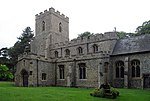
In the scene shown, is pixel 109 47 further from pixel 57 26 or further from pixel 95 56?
pixel 57 26

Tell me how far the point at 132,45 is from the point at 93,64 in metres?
6.41

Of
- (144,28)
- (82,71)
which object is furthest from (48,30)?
(144,28)

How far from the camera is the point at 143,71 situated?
96.6ft

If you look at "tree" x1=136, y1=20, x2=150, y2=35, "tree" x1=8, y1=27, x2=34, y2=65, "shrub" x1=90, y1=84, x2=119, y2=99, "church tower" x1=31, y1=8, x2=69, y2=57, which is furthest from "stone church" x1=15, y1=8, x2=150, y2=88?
"tree" x1=8, y1=27, x2=34, y2=65

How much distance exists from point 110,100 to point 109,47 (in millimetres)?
17029

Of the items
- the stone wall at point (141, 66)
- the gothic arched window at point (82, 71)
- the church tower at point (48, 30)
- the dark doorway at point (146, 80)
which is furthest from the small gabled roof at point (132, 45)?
the church tower at point (48, 30)

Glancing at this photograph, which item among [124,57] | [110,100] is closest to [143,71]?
[124,57]

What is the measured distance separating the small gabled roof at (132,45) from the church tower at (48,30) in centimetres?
1462

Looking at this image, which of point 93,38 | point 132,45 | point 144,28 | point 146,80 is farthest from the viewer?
point 144,28

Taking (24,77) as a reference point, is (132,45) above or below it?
above

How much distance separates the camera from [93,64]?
107 feet

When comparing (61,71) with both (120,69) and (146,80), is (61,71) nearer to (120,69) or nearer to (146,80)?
(120,69)

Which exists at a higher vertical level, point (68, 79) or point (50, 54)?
point (50, 54)

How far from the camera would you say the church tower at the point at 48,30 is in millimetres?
43750
